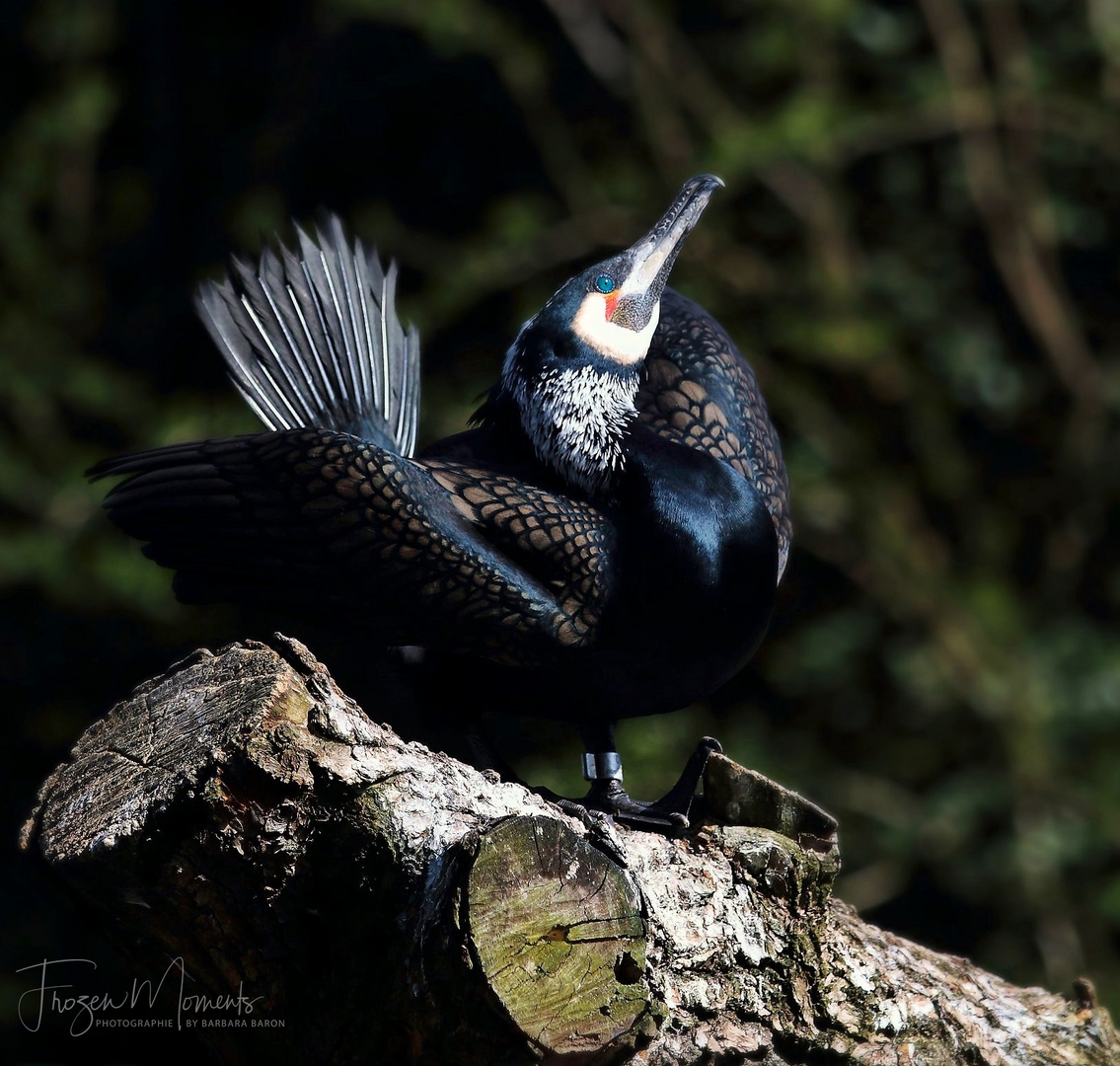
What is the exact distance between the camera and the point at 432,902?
6.16 ft

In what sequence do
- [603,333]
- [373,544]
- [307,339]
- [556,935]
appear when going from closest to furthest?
1. [556,935]
2. [373,544]
3. [603,333]
4. [307,339]

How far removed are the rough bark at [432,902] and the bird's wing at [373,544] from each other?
23cm

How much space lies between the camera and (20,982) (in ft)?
17.2

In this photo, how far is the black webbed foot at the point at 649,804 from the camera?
2.33m

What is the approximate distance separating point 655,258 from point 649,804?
1008 millimetres

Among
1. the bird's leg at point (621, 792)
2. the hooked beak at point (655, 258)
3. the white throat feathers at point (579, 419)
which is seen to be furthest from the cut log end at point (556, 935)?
the hooked beak at point (655, 258)

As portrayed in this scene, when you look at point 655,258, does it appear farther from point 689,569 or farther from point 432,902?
point 432,902

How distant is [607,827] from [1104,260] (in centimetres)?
420

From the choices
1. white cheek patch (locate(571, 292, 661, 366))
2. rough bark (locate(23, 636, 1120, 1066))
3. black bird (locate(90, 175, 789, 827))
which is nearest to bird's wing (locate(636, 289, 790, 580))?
black bird (locate(90, 175, 789, 827))

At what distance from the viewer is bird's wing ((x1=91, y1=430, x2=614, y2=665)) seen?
2.38 meters

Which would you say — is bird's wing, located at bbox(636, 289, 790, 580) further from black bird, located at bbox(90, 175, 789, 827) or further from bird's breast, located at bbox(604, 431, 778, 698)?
bird's breast, located at bbox(604, 431, 778, 698)

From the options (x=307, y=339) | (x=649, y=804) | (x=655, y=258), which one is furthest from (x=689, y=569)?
(x=307, y=339)

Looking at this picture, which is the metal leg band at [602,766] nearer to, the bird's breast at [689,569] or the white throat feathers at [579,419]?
the bird's breast at [689,569]

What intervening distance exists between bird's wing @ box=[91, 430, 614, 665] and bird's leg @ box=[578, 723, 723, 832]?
0.95 ft
